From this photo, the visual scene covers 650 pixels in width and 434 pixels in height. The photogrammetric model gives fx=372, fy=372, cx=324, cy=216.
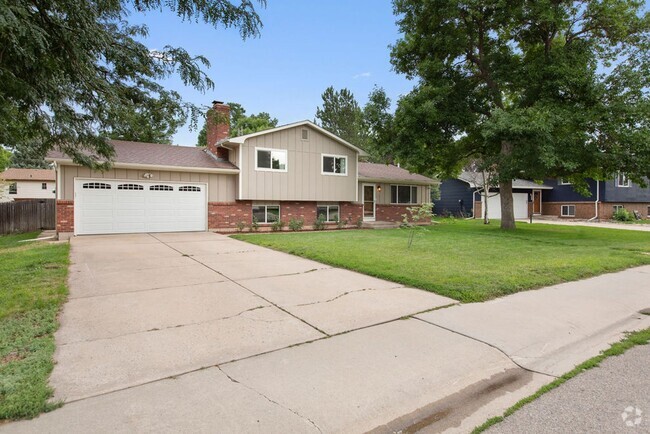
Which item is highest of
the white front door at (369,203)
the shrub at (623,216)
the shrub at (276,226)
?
the white front door at (369,203)

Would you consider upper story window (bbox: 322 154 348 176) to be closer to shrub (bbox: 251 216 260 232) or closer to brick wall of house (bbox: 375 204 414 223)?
brick wall of house (bbox: 375 204 414 223)

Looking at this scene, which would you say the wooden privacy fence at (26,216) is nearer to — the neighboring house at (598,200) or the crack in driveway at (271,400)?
the crack in driveway at (271,400)

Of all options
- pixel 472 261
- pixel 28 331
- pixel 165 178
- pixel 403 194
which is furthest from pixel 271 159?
pixel 28 331

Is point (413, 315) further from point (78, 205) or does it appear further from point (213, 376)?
point (78, 205)

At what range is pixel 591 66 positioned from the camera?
Result: 15.0 meters

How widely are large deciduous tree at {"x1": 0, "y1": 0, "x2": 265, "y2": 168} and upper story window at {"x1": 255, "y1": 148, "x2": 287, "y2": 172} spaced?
29.8 ft

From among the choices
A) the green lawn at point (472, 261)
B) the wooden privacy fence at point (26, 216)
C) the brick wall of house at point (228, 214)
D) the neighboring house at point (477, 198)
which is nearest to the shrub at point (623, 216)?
the neighboring house at point (477, 198)

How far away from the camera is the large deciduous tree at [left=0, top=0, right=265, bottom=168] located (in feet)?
14.5

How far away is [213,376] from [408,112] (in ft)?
50.7

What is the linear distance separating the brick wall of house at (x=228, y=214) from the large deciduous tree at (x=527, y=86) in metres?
7.60

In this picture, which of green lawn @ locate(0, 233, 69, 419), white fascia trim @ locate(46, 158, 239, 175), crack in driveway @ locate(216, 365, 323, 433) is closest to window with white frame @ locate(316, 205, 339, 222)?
white fascia trim @ locate(46, 158, 239, 175)

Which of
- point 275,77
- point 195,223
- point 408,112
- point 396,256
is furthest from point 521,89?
point 195,223

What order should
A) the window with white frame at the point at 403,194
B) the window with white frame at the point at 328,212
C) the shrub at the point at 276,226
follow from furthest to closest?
the window with white frame at the point at 403,194, the window with white frame at the point at 328,212, the shrub at the point at 276,226

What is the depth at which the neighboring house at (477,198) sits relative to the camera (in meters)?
29.9
